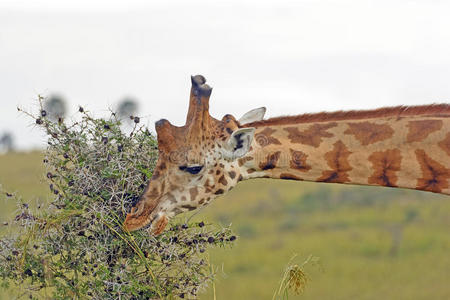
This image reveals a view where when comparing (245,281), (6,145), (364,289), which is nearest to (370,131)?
(364,289)

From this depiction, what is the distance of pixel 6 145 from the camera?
59.3 metres

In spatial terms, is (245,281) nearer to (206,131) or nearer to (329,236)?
(329,236)

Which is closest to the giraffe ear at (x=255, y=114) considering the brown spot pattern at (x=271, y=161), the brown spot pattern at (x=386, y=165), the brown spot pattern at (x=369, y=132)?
the brown spot pattern at (x=271, y=161)

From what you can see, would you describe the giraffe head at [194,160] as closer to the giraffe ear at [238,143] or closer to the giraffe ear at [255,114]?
the giraffe ear at [238,143]

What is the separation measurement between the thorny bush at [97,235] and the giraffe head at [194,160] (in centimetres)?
24

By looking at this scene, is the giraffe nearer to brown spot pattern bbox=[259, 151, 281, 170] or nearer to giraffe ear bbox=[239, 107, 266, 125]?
brown spot pattern bbox=[259, 151, 281, 170]

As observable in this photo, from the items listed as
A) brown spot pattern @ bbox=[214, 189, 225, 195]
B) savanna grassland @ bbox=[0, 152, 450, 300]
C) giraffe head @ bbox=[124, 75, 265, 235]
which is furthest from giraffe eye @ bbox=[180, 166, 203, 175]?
savanna grassland @ bbox=[0, 152, 450, 300]

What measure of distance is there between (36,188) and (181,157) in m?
30.4

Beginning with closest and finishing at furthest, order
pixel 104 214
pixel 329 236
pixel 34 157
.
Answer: pixel 104 214, pixel 329 236, pixel 34 157

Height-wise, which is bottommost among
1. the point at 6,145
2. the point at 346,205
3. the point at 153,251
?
the point at 153,251

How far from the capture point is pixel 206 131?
8445 millimetres

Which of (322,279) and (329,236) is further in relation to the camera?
(329,236)

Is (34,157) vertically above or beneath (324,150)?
above

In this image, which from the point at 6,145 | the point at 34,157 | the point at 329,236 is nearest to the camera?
the point at 329,236
